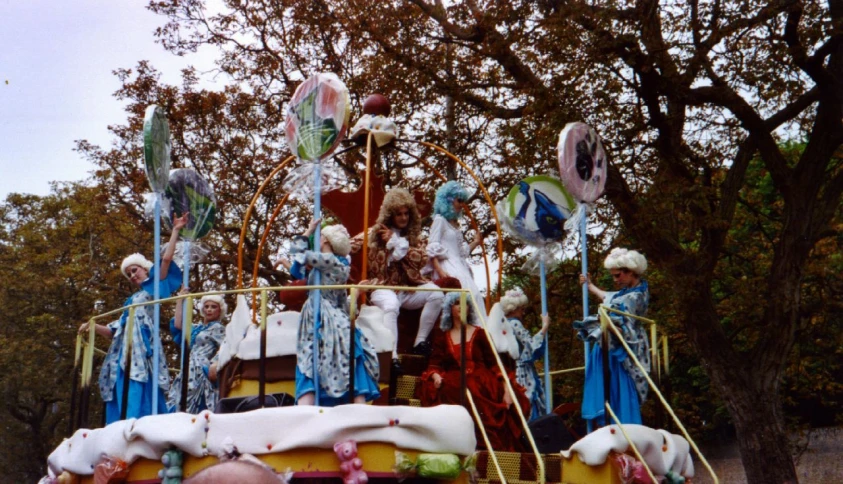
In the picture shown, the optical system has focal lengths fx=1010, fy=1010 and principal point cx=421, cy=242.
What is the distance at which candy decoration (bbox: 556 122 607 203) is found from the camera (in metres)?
10.2

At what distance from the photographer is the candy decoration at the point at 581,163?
10.2 m

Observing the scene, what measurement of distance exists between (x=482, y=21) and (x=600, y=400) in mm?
7209

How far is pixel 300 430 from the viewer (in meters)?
7.05

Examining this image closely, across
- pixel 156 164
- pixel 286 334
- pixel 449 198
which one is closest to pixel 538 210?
pixel 449 198

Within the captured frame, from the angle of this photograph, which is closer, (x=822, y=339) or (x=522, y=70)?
(x=522, y=70)

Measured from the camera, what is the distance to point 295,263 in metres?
8.95

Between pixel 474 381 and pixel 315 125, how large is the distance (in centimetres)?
276

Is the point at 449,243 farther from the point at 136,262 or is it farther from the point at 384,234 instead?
the point at 136,262

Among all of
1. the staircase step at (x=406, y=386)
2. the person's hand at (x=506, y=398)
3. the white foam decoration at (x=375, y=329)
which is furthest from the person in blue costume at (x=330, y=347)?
the person's hand at (x=506, y=398)

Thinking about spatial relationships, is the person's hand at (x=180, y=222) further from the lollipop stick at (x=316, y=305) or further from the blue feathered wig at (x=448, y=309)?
the blue feathered wig at (x=448, y=309)

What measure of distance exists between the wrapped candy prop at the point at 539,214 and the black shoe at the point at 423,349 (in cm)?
194

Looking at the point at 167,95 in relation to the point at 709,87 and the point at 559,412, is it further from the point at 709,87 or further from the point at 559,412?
the point at 559,412

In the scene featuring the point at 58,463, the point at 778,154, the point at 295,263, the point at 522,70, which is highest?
the point at 522,70

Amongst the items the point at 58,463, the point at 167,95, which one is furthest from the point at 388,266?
the point at 167,95
